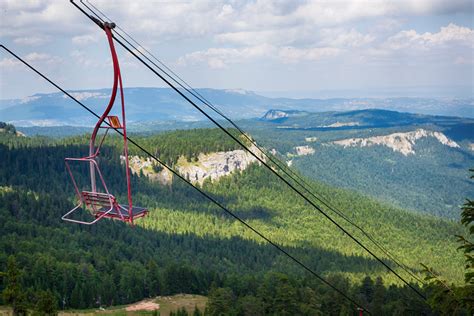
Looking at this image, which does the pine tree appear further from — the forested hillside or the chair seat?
the chair seat

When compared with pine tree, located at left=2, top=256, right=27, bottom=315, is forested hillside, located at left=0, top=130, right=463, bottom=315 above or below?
below

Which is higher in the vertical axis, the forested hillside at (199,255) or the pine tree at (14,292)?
the pine tree at (14,292)

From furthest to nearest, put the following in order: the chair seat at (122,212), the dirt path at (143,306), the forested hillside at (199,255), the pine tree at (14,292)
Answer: the dirt path at (143,306)
the forested hillside at (199,255)
the pine tree at (14,292)
the chair seat at (122,212)

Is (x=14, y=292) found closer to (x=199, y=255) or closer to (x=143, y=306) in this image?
(x=143, y=306)

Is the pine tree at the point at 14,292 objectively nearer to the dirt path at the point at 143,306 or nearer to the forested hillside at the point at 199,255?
the forested hillside at the point at 199,255

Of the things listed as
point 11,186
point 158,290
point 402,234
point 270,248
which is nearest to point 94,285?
point 158,290

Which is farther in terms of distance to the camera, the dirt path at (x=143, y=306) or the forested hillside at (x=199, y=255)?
the dirt path at (x=143, y=306)

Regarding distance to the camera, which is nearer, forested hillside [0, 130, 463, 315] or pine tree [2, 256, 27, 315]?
pine tree [2, 256, 27, 315]

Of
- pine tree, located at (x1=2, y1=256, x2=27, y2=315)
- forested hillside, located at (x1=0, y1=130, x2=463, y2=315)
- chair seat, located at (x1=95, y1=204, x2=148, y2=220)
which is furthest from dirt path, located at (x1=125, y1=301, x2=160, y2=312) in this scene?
chair seat, located at (x1=95, y1=204, x2=148, y2=220)

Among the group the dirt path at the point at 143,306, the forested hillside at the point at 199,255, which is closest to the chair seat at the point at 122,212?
the forested hillside at the point at 199,255
